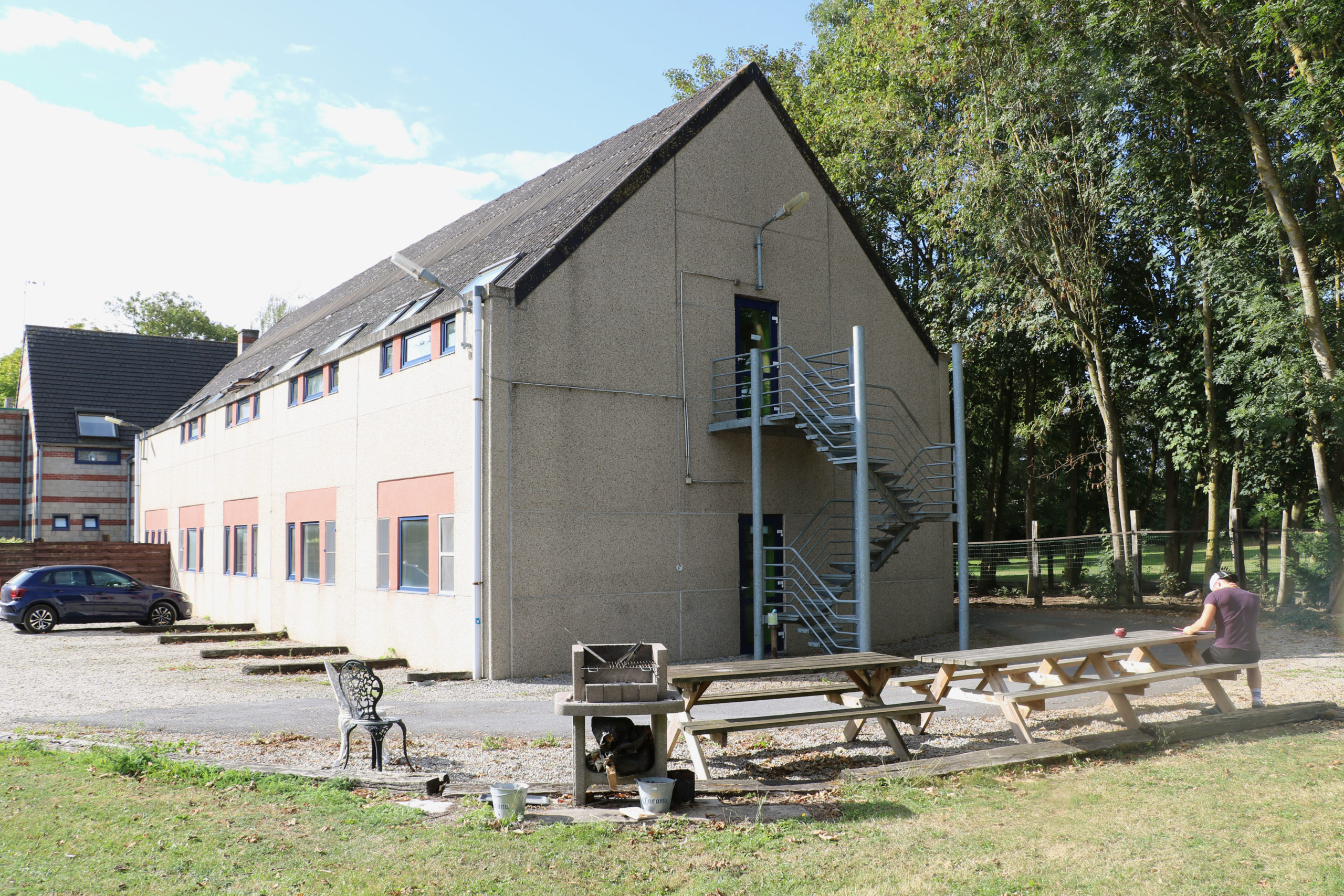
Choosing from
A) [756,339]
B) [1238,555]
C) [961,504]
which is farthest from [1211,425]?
[756,339]

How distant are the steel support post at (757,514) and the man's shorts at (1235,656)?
21.1ft

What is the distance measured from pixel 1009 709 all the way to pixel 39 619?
2185 cm

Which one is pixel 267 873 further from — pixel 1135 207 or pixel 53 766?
pixel 1135 207

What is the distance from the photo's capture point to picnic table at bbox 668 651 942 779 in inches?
287

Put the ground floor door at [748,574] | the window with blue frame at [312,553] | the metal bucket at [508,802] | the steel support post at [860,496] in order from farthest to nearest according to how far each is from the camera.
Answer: the window with blue frame at [312,553]
the ground floor door at [748,574]
the steel support post at [860,496]
the metal bucket at [508,802]

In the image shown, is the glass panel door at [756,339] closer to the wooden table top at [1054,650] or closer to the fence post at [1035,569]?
the wooden table top at [1054,650]

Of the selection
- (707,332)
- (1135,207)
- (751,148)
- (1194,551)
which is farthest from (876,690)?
(1194,551)

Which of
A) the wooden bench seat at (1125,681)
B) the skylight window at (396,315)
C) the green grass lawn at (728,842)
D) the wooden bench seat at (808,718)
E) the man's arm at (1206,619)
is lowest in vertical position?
the green grass lawn at (728,842)

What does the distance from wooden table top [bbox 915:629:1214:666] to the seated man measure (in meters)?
0.14

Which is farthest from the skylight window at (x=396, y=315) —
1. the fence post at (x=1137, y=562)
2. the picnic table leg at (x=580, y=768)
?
the fence post at (x=1137, y=562)

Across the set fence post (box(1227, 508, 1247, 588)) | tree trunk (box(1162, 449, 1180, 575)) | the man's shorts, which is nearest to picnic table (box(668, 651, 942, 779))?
the man's shorts

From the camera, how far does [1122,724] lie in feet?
29.6

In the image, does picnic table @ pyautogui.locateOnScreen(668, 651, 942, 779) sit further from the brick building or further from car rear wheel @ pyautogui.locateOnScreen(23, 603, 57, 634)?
the brick building

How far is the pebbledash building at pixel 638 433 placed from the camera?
44.9 ft
